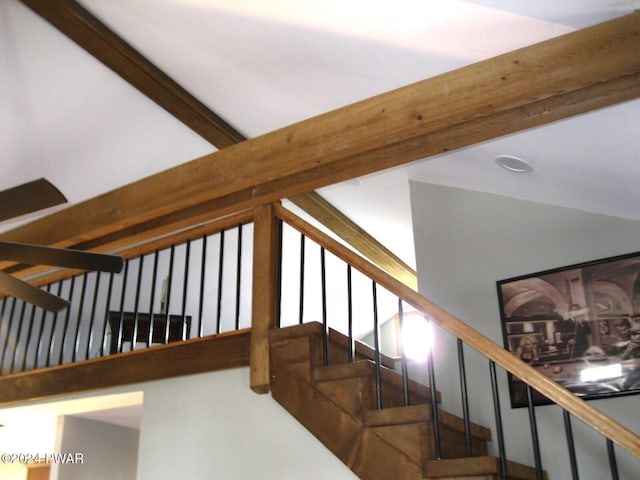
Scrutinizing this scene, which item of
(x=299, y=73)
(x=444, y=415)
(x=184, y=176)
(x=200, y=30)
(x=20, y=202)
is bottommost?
(x=444, y=415)

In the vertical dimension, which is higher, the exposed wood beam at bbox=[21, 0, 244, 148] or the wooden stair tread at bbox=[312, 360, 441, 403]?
the exposed wood beam at bbox=[21, 0, 244, 148]

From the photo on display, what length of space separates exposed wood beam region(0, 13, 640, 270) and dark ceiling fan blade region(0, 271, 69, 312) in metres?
1.00

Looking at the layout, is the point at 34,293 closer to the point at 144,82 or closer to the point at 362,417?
the point at 362,417

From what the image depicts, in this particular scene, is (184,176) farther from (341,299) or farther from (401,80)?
(341,299)

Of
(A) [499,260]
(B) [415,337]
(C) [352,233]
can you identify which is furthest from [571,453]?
(B) [415,337]

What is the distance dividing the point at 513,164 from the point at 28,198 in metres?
2.56

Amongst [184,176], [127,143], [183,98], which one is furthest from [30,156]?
[184,176]

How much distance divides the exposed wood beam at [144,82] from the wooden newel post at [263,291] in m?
0.73

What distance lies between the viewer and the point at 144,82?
4.72 meters

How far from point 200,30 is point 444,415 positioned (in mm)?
2572

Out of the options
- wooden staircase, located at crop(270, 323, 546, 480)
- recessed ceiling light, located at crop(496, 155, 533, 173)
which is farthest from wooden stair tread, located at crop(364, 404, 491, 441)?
recessed ceiling light, located at crop(496, 155, 533, 173)

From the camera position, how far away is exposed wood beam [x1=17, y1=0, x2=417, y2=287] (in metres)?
4.16

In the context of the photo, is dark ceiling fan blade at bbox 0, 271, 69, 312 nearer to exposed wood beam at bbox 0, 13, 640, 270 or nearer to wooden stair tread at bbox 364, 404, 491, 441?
exposed wood beam at bbox 0, 13, 640, 270

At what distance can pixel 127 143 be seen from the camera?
203 inches
